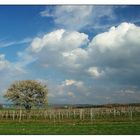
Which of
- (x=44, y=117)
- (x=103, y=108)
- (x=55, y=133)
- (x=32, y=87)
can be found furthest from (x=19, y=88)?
(x=55, y=133)

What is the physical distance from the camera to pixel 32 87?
35625 mm

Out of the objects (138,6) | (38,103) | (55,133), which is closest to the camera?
(55,133)

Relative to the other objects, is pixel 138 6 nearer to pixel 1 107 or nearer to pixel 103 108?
pixel 103 108

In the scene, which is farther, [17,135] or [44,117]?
[44,117]

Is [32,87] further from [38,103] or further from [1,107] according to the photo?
[1,107]
